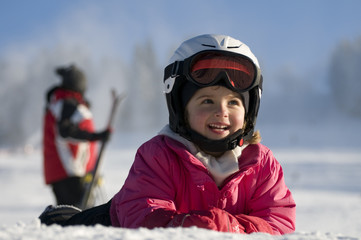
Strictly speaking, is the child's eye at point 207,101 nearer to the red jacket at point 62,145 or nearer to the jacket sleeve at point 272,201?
the jacket sleeve at point 272,201

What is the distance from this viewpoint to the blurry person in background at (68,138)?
5.18 m

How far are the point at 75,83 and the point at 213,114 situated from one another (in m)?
3.63

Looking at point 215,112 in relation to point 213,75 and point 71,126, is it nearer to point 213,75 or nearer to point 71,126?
point 213,75

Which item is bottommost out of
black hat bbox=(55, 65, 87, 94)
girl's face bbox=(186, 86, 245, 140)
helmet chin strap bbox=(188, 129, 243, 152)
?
helmet chin strap bbox=(188, 129, 243, 152)

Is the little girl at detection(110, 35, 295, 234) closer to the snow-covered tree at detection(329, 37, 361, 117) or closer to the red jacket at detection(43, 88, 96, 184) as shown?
the red jacket at detection(43, 88, 96, 184)

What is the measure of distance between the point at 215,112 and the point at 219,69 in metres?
0.23

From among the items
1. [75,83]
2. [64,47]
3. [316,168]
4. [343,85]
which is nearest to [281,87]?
[343,85]

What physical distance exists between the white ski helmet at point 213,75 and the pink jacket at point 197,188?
0.12 m

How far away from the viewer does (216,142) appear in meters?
2.05

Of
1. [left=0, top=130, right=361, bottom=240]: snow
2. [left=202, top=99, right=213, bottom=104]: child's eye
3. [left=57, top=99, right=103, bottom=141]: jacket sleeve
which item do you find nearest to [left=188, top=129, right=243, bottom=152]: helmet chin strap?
[left=202, top=99, right=213, bottom=104]: child's eye

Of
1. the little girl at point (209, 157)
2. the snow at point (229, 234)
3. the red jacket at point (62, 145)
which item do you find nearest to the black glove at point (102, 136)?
the red jacket at point (62, 145)

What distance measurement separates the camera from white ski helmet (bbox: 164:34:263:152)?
6.80ft

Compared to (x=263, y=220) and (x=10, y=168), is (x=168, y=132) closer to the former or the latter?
(x=263, y=220)

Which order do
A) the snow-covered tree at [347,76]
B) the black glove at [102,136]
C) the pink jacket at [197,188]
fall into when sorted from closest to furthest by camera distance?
the pink jacket at [197,188] → the black glove at [102,136] → the snow-covered tree at [347,76]
